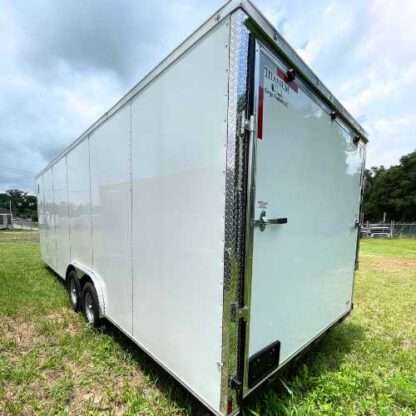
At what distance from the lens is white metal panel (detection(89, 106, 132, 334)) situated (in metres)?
2.53

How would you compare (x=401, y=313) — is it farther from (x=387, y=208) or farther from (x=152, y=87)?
(x=387, y=208)

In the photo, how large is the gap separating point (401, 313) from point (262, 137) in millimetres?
4599

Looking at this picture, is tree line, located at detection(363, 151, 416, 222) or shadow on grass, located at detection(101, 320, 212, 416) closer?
shadow on grass, located at detection(101, 320, 212, 416)

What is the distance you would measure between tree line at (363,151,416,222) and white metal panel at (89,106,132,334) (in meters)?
44.0

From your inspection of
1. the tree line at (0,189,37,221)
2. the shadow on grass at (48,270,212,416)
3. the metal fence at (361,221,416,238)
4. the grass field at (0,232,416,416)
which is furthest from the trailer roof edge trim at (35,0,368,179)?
the tree line at (0,189,37,221)

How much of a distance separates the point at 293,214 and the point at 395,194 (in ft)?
159

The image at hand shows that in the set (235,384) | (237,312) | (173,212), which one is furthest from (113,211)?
(235,384)

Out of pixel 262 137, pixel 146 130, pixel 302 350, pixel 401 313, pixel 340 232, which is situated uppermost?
pixel 146 130

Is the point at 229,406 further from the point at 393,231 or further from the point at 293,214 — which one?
the point at 393,231

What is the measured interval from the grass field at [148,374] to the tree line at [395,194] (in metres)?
42.4

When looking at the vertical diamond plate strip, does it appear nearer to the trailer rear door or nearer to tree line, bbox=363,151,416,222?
the trailer rear door

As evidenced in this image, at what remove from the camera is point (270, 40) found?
1.60m

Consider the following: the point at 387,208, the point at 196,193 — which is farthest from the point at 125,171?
the point at 387,208

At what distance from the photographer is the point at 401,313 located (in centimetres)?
423
